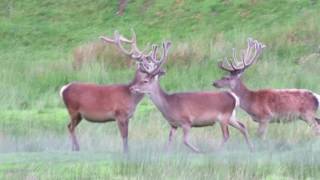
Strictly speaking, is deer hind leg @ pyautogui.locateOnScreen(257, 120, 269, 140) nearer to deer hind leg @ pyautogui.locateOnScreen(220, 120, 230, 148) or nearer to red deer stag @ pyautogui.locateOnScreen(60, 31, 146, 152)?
deer hind leg @ pyautogui.locateOnScreen(220, 120, 230, 148)

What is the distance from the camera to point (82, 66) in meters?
Answer: 25.4

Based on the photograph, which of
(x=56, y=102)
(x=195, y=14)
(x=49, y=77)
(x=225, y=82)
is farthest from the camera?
(x=195, y=14)

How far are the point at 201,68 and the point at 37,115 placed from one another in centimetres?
578

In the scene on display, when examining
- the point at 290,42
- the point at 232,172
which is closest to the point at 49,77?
the point at 290,42

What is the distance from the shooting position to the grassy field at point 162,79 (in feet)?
39.7

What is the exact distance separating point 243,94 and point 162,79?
6.40 metres

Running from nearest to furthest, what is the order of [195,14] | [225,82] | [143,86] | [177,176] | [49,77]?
[177,176] < [143,86] < [225,82] < [49,77] < [195,14]

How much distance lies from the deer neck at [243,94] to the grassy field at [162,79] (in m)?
0.51

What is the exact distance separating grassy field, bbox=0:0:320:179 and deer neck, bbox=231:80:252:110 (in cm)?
51

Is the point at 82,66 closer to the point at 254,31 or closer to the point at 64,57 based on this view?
the point at 64,57

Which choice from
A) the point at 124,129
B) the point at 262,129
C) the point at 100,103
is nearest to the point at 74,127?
the point at 100,103

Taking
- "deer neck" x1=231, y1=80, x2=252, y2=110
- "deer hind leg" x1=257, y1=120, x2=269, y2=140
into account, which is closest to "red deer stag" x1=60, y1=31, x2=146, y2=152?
"deer hind leg" x1=257, y1=120, x2=269, y2=140

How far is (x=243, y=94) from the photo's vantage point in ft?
56.8

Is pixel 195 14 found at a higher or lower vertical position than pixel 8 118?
higher
